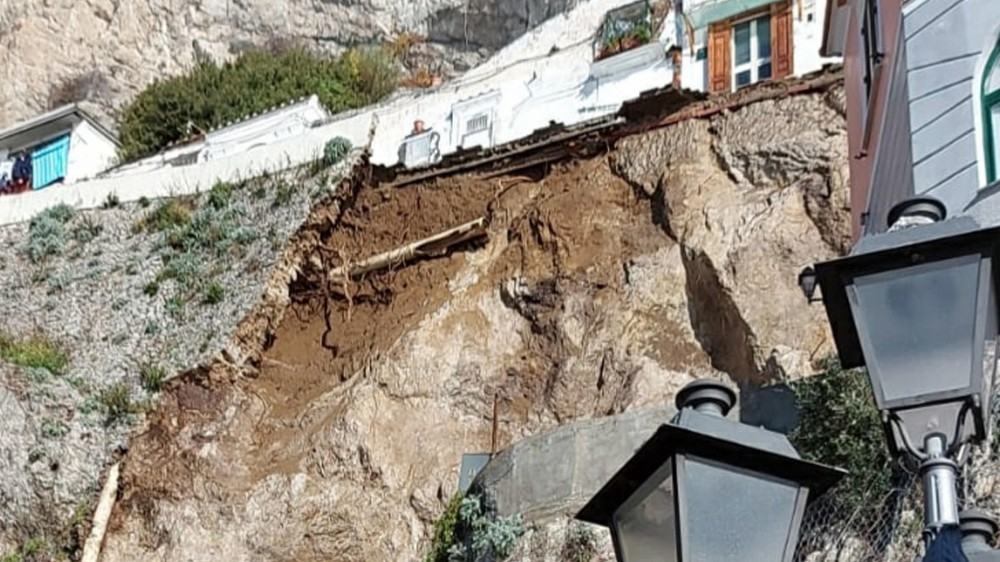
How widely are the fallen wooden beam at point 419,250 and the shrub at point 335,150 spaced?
3185 mm

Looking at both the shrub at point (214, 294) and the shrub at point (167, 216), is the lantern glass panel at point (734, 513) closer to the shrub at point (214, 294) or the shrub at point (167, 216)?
the shrub at point (214, 294)

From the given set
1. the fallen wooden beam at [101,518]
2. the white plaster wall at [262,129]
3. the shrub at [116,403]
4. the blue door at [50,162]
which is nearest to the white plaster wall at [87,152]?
the blue door at [50,162]

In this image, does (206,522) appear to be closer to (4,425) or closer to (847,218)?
(4,425)

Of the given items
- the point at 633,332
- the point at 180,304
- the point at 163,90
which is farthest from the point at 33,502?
the point at 163,90

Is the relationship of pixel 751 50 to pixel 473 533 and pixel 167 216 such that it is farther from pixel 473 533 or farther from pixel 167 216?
pixel 167 216

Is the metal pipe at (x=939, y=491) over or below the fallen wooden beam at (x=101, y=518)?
below

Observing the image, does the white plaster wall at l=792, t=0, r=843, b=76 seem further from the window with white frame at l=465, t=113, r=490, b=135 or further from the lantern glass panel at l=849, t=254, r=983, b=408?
the lantern glass panel at l=849, t=254, r=983, b=408

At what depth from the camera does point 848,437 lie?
1126 cm

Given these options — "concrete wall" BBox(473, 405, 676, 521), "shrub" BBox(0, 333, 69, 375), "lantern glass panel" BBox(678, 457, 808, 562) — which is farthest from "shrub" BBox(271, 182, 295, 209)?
"lantern glass panel" BBox(678, 457, 808, 562)

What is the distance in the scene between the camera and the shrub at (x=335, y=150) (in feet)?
86.1

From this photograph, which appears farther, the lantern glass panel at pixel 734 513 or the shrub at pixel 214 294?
the shrub at pixel 214 294

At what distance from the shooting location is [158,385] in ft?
74.4

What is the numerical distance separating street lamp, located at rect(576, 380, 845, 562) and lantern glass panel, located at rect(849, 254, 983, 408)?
0.33m

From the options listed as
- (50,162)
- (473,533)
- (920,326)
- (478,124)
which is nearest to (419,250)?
(478,124)
